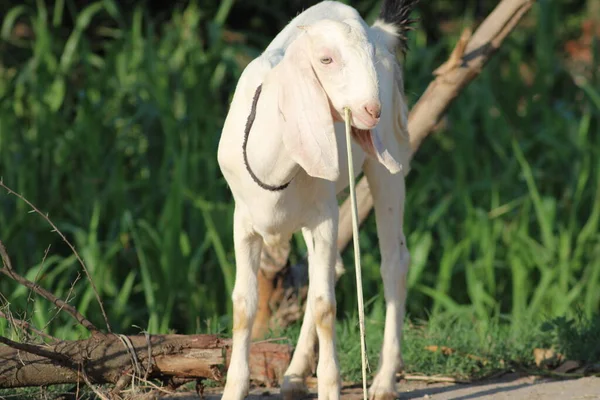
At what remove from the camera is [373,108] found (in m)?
3.20

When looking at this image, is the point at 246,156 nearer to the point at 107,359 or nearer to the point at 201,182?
the point at 107,359

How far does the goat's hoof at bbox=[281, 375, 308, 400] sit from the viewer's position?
4320 mm

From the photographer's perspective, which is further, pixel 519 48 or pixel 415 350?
pixel 519 48

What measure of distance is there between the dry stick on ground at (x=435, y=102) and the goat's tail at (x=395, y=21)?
540 mm

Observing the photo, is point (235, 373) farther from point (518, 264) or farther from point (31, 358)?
point (518, 264)

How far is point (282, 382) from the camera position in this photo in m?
4.46

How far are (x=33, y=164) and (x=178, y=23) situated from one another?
191cm

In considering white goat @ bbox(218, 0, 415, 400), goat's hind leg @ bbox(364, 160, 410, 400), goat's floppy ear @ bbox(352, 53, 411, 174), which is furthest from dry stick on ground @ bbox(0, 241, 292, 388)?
goat's floppy ear @ bbox(352, 53, 411, 174)

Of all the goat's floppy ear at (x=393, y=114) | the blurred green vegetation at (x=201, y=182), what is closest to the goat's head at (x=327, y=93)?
the goat's floppy ear at (x=393, y=114)

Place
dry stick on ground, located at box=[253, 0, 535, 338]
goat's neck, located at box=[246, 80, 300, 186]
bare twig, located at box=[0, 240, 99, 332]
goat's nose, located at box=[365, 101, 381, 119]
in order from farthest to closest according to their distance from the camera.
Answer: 1. dry stick on ground, located at box=[253, 0, 535, 338]
2. bare twig, located at box=[0, 240, 99, 332]
3. goat's neck, located at box=[246, 80, 300, 186]
4. goat's nose, located at box=[365, 101, 381, 119]

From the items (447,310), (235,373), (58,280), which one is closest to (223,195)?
(58,280)

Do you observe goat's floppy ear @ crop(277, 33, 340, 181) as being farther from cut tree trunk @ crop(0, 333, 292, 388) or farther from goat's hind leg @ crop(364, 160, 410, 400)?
goat's hind leg @ crop(364, 160, 410, 400)

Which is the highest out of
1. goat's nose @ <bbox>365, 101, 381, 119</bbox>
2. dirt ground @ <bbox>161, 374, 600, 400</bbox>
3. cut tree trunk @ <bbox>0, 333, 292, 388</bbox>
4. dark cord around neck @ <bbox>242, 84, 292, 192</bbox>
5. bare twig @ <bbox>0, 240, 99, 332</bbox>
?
goat's nose @ <bbox>365, 101, 381, 119</bbox>

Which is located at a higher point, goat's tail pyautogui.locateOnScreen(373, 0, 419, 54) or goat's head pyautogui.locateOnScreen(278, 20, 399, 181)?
goat's tail pyautogui.locateOnScreen(373, 0, 419, 54)
